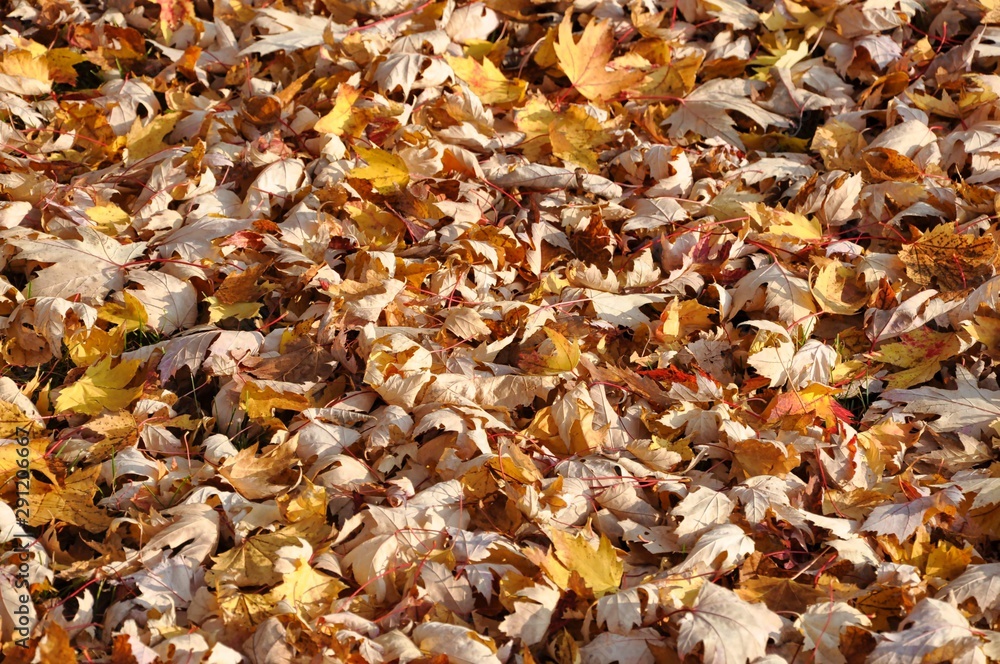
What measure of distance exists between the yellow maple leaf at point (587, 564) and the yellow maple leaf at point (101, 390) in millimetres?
1153

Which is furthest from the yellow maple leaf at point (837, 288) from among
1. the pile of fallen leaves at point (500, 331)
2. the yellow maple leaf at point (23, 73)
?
the yellow maple leaf at point (23, 73)

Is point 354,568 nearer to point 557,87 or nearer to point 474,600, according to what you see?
point 474,600

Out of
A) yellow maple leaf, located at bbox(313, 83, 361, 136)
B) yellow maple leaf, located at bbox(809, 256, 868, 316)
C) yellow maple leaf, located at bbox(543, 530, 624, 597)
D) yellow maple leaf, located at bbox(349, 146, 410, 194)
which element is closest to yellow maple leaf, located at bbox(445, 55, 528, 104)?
yellow maple leaf, located at bbox(313, 83, 361, 136)

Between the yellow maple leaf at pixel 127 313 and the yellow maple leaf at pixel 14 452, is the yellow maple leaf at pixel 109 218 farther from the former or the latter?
the yellow maple leaf at pixel 14 452

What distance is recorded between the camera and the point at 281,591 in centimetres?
185

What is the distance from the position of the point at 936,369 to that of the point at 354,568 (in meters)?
1.63

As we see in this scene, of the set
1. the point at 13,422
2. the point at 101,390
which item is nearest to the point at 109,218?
the point at 101,390

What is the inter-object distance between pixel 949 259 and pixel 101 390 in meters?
2.41

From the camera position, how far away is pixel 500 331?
244 cm

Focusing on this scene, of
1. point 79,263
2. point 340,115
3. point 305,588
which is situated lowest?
point 305,588

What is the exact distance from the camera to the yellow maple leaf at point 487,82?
3152 mm

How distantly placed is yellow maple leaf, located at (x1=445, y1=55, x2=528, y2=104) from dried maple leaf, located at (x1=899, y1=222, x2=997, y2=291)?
1416 millimetres

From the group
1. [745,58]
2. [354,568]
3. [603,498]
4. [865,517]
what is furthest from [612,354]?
[745,58]

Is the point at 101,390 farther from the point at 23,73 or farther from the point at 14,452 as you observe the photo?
the point at 23,73
